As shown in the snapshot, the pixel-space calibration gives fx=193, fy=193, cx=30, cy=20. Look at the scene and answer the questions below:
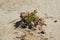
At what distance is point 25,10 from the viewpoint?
19.3ft

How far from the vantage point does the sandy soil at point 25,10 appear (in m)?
4.82

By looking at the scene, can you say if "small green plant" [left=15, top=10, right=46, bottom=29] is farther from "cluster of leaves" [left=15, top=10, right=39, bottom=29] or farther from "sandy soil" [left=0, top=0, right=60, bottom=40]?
"sandy soil" [left=0, top=0, right=60, bottom=40]

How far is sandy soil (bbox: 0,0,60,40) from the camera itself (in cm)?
482

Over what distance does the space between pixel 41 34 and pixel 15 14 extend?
124cm

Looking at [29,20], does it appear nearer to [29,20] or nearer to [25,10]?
[29,20]

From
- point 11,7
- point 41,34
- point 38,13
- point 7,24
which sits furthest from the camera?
point 11,7

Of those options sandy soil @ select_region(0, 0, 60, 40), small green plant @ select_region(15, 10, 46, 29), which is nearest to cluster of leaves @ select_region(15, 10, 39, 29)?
small green plant @ select_region(15, 10, 46, 29)

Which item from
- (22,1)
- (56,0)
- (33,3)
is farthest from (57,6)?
(22,1)

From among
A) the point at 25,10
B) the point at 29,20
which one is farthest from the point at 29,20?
the point at 25,10

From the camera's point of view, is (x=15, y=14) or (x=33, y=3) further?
(x=33, y=3)

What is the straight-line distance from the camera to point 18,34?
4.88 metres

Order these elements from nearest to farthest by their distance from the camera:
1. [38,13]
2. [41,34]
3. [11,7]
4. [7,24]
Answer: [41,34]
[7,24]
[38,13]
[11,7]

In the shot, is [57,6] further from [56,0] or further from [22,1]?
[22,1]

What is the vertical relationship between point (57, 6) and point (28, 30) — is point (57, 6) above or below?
above
